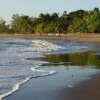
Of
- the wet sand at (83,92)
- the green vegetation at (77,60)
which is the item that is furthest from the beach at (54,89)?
the green vegetation at (77,60)

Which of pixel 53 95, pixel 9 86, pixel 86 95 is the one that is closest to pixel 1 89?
pixel 9 86

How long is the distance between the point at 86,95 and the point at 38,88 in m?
1.65

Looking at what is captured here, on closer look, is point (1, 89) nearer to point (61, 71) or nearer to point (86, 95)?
point (86, 95)

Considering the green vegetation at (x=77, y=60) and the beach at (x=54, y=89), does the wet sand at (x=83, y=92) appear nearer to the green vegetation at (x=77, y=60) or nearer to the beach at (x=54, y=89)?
the beach at (x=54, y=89)

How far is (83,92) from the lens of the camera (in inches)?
382

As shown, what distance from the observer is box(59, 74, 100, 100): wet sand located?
356 inches

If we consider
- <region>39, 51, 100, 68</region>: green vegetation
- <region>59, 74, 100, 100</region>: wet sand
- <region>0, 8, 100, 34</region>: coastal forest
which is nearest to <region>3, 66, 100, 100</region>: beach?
<region>59, 74, 100, 100</region>: wet sand

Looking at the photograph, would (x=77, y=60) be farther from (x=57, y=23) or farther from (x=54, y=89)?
(x=57, y=23)

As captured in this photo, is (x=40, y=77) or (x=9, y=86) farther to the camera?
(x=40, y=77)

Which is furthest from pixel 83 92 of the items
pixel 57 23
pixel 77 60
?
pixel 57 23

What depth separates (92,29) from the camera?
84.6 m

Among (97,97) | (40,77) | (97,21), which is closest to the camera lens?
(97,97)

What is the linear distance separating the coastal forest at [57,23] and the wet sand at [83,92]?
72.2 m

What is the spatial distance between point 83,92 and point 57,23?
95698mm
